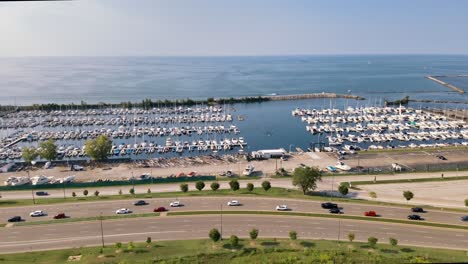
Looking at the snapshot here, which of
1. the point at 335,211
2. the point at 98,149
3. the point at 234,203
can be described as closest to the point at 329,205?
the point at 335,211

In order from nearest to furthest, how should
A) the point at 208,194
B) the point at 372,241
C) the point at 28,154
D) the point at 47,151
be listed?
the point at 372,241
the point at 208,194
the point at 28,154
the point at 47,151

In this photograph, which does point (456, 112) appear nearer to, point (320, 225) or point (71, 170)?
point (320, 225)

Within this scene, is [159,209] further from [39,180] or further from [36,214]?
[39,180]

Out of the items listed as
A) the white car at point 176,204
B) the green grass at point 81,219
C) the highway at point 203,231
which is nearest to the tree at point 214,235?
the highway at point 203,231

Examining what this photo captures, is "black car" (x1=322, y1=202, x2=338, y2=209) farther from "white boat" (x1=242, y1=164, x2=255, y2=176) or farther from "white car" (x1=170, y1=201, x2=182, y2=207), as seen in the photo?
"white boat" (x1=242, y1=164, x2=255, y2=176)

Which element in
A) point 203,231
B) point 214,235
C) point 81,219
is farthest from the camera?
point 81,219

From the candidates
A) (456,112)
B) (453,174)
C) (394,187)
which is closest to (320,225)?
Result: (394,187)
